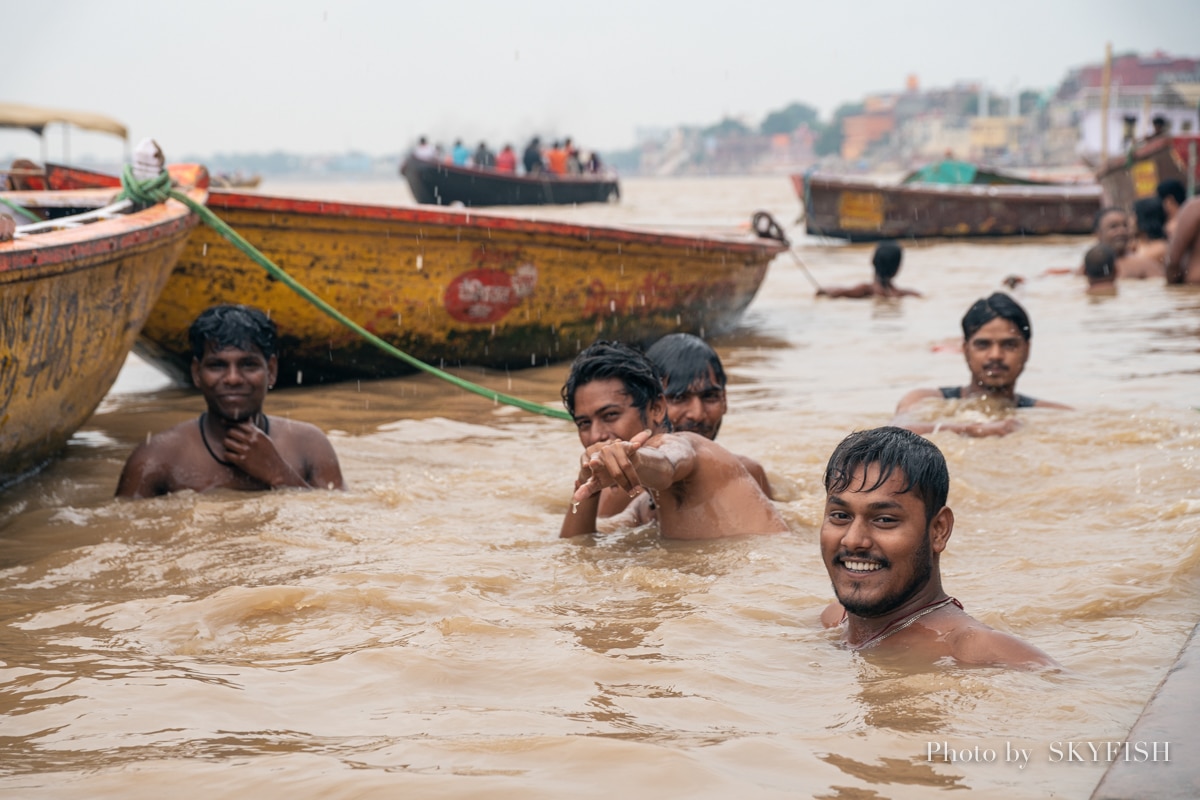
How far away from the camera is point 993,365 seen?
5.98 m

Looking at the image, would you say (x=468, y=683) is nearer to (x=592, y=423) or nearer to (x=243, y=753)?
(x=243, y=753)

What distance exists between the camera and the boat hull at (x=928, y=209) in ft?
66.4

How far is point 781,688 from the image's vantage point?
2869 mm

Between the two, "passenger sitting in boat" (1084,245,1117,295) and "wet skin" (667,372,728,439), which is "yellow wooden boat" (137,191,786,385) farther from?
"passenger sitting in boat" (1084,245,1117,295)

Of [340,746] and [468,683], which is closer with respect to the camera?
[340,746]

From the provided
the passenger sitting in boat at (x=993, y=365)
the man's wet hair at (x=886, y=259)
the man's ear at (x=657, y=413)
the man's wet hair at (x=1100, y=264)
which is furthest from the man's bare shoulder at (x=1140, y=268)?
the man's ear at (x=657, y=413)

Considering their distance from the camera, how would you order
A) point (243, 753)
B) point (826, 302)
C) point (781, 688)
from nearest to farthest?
point (243, 753) < point (781, 688) < point (826, 302)

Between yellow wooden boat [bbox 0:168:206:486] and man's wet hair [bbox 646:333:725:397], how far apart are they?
220 cm

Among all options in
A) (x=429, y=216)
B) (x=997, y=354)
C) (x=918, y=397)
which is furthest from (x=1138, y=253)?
(x=429, y=216)

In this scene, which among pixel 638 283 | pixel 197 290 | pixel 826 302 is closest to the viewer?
pixel 197 290

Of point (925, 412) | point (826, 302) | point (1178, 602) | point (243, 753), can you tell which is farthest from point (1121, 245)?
point (243, 753)

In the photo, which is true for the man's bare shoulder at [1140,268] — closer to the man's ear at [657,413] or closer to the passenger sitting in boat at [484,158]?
the man's ear at [657,413]

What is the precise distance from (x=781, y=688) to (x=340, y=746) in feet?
3.22

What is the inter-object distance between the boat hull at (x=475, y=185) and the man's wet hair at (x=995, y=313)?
24.3m
